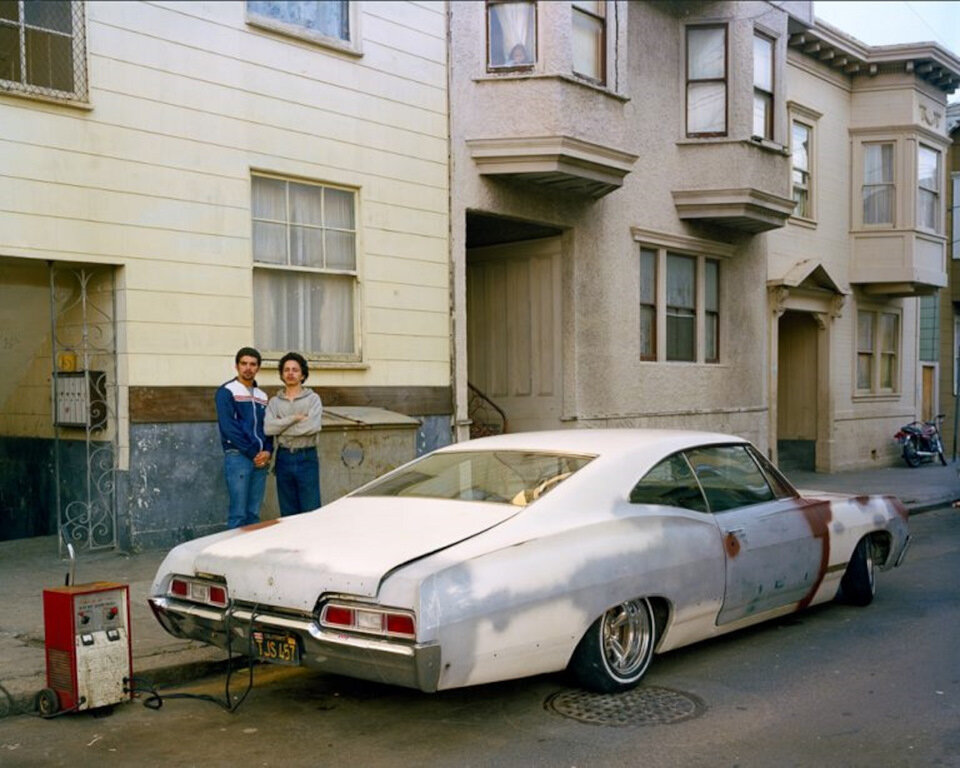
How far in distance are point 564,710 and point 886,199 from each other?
17043 millimetres

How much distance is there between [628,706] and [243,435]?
14.5 feet

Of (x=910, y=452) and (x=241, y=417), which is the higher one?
(x=241, y=417)

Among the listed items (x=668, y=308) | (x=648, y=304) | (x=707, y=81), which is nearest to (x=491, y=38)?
(x=707, y=81)

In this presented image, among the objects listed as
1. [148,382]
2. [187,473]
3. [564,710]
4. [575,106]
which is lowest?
[564,710]

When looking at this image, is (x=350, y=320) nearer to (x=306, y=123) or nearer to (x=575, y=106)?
(x=306, y=123)

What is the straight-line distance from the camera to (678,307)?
15445 mm

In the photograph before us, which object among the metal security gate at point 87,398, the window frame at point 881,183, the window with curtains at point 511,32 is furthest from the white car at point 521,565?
the window frame at point 881,183

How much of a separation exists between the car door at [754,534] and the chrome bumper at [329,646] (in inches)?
84.3

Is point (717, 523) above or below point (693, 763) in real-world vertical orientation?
above

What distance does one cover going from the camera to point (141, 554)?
9.04 meters

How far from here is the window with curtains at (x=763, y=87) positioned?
1599 centimetres

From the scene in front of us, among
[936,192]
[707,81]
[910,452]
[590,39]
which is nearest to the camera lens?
[590,39]

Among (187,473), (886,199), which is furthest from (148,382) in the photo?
(886,199)

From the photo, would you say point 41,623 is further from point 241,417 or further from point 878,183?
point 878,183
